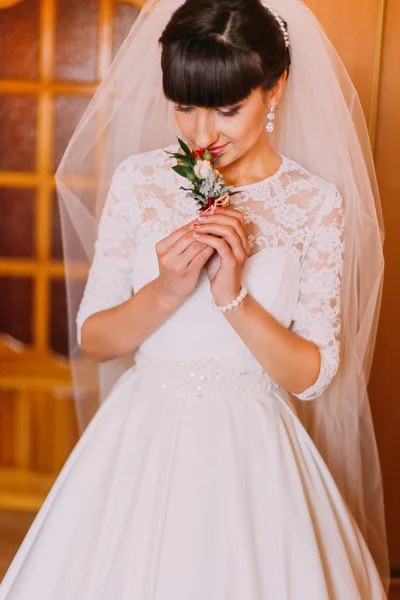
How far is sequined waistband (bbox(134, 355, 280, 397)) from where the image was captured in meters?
1.50

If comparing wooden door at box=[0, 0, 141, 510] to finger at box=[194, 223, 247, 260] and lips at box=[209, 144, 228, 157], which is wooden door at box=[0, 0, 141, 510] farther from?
finger at box=[194, 223, 247, 260]

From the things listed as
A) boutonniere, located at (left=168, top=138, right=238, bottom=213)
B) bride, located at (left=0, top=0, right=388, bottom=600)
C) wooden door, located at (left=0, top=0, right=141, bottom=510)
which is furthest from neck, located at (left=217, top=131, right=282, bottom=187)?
wooden door, located at (left=0, top=0, right=141, bottom=510)

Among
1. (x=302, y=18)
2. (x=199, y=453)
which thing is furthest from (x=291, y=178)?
(x=199, y=453)

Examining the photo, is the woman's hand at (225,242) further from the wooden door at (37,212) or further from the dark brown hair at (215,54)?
the wooden door at (37,212)

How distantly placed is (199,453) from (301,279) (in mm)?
411

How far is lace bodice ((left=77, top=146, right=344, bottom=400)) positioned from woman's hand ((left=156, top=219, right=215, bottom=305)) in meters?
0.15

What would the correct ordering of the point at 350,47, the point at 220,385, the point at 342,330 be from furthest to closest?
the point at 350,47
the point at 342,330
the point at 220,385

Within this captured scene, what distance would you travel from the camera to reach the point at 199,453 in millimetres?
1413

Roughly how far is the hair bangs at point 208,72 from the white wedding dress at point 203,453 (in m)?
0.25

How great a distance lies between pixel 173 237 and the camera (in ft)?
4.43

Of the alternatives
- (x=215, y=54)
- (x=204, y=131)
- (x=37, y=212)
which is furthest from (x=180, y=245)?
(x=37, y=212)

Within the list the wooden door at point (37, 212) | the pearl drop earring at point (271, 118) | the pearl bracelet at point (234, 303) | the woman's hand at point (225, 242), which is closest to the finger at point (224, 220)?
the woman's hand at point (225, 242)

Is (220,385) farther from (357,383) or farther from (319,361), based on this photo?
(357,383)

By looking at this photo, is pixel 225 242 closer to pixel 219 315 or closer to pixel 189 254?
pixel 189 254
